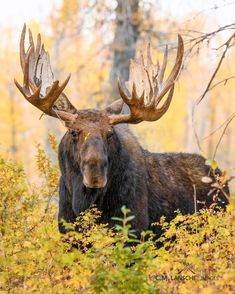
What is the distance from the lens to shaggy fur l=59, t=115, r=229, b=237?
7.09 m

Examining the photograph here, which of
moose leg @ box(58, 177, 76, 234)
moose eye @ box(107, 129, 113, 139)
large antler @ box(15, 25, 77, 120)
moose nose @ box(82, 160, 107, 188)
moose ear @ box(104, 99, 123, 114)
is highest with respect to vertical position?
large antler @ box(15, 25, 77, 120)

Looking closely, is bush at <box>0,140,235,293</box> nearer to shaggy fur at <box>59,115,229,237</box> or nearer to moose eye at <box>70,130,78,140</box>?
shaggy fur at <box>59,115,229,237</box>

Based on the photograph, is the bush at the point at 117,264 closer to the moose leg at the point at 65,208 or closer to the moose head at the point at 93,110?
the moose head at the point at 93,110

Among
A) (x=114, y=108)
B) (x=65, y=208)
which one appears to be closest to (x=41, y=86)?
(x=114, y=108)

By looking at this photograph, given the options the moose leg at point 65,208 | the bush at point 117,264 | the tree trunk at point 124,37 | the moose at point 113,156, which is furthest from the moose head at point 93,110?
the tree trunk at point 124,37

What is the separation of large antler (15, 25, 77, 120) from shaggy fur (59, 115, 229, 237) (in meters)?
0.34

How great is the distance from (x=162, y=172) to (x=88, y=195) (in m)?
1.38

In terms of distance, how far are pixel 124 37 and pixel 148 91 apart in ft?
18.4

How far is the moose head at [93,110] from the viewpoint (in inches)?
264

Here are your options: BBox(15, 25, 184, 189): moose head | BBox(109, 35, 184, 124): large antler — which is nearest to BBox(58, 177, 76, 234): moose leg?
BBox(15, 25, 184, 189): moose head

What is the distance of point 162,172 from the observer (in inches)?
320

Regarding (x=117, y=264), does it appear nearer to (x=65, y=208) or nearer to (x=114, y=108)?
(x=65, y=208)

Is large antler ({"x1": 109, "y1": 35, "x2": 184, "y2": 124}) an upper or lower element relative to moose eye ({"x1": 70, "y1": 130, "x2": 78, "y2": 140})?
upper

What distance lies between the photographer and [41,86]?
7.66 meters
